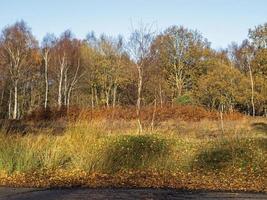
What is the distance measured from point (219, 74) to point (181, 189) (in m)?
58.0

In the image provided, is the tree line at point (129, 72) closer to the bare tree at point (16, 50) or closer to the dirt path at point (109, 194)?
the bare tree at point (16, 50)

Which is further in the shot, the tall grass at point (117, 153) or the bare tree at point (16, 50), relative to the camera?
the bare tree at point (16, 50)

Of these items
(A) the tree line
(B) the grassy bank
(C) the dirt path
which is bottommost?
(C) the dirt path

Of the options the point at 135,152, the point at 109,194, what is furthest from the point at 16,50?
the point at 109,194

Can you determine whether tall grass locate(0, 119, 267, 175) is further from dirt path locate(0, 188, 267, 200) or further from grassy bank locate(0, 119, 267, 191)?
dirt path locate(0, 188, 267, 200)

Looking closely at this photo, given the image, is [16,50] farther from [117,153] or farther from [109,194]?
[109,194]

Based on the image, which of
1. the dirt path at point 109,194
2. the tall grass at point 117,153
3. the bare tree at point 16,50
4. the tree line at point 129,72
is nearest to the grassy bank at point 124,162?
the tall grass at point 117,153

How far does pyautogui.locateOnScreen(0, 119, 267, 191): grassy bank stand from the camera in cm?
1416

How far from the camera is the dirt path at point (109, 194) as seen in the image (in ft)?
36.2

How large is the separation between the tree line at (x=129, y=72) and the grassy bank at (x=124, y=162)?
153 feet

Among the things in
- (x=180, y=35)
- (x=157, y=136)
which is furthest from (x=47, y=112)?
(x=180, y=35)

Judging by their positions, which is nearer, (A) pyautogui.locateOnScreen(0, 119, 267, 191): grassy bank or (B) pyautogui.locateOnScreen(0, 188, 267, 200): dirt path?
(B) pyautogui.locateOnScreen(0, 188, 267, 200): dirt path

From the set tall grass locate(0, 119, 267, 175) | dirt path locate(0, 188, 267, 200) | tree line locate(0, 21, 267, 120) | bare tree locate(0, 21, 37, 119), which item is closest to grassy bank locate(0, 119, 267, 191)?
tall grass locate(0, 119, 267, 175)

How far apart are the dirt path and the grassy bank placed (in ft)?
3.73
